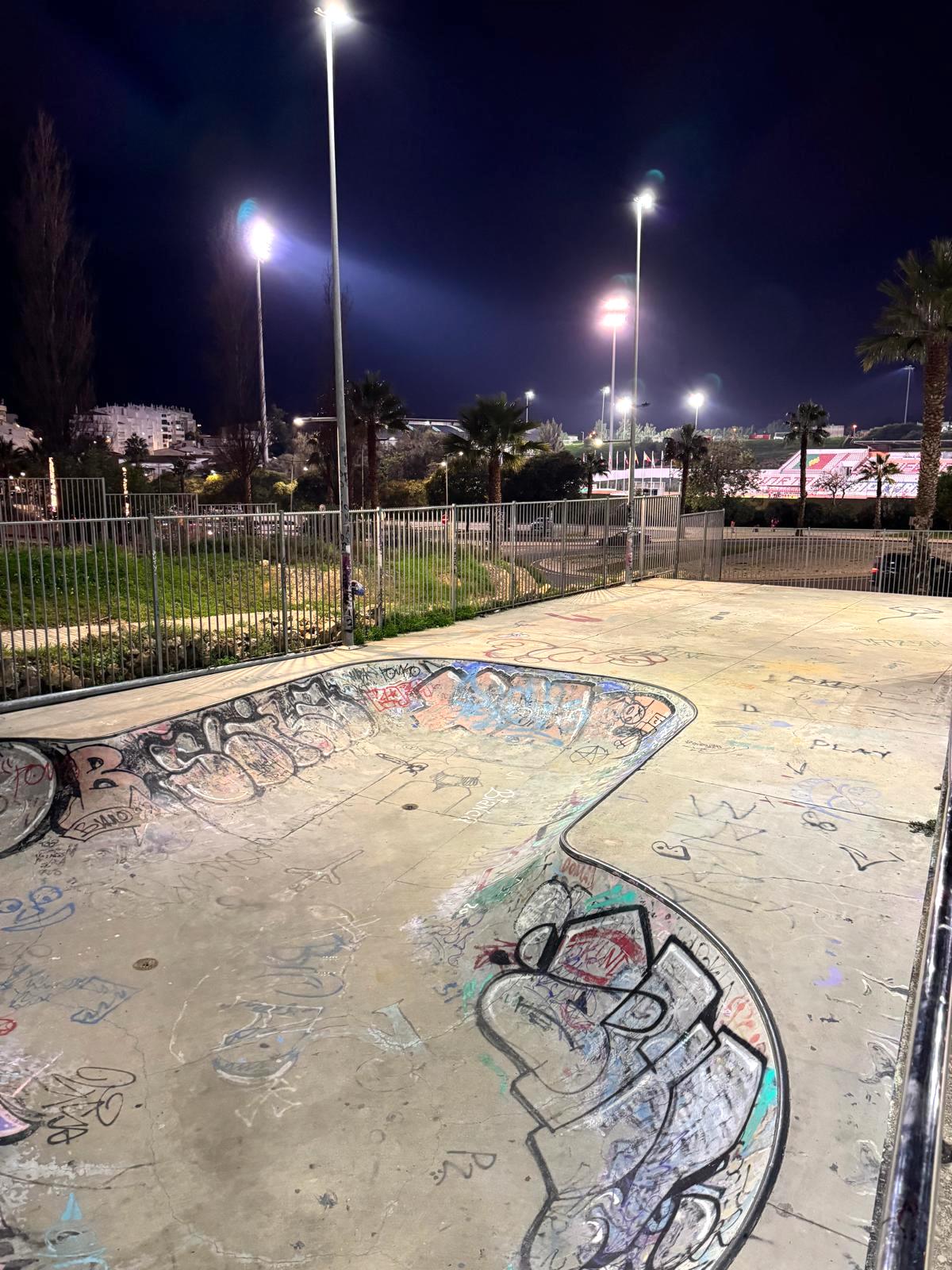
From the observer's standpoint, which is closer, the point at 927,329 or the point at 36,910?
the point at 36,910

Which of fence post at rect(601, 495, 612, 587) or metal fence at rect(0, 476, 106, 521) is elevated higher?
metal fence at rect(0, 476, 106, 521)

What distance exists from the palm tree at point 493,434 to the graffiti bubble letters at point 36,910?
94.3 ft

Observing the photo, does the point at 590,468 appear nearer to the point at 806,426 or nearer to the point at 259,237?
the point at 806,426

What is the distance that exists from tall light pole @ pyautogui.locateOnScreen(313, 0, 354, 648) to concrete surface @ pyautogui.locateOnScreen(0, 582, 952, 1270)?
3186 mm

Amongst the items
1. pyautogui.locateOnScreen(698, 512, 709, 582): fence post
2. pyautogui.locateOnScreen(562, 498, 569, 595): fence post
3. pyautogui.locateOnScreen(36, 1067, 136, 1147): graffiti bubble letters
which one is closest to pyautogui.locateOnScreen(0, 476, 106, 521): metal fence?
pyautogui.locateOnScreen(562, 498, 569, 595): fence post

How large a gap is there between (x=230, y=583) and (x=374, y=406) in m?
27.0

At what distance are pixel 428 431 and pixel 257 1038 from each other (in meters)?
83.9

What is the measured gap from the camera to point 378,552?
13594mm

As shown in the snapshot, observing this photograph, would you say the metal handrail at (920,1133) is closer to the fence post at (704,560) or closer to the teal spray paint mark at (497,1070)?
the teal spray paint mark at (497,1070)

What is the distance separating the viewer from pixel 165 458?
100062 millimetres

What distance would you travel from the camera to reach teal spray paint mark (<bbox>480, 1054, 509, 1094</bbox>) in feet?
13.6

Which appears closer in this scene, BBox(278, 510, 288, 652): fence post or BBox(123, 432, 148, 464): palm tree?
BBox(278, 510, 288, 652): fence post

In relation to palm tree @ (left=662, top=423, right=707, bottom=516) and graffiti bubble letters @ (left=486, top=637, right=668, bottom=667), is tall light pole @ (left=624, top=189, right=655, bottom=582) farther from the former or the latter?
palm tree @ (left=662, top=423, right=707, bottom=516)

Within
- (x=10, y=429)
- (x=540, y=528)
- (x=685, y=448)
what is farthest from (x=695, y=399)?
(x=10, y=429)
